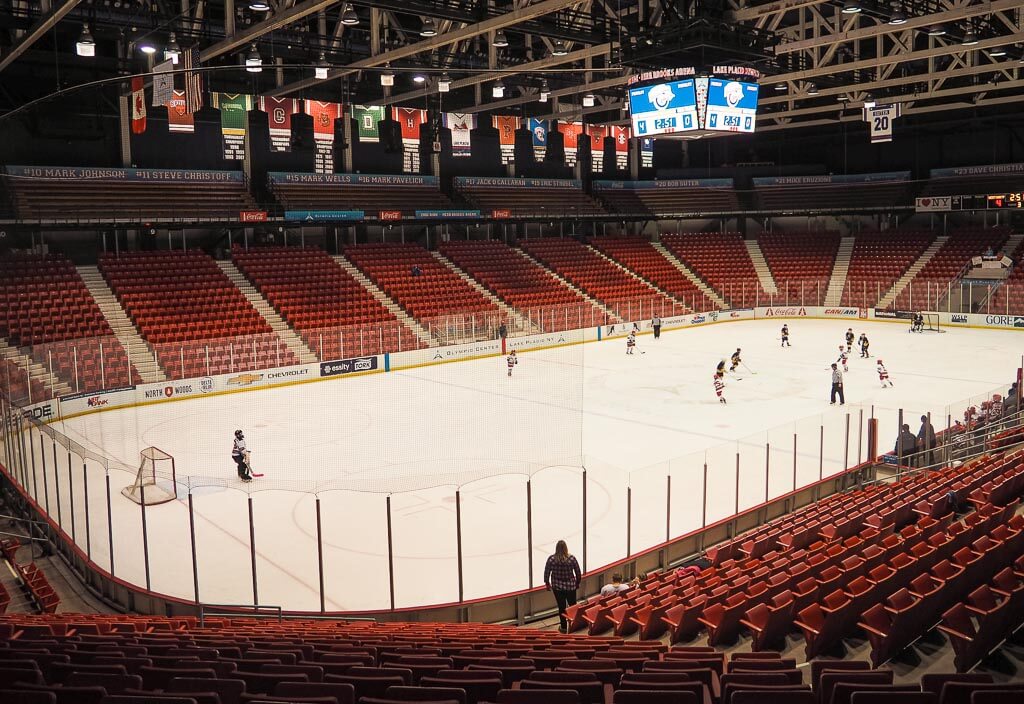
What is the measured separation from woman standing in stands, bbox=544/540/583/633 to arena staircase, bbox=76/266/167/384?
722 inches

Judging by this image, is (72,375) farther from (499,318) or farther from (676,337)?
(676,337)

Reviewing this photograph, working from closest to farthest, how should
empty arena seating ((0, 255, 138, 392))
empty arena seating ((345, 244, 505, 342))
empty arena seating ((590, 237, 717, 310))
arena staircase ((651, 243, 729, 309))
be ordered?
empty arena seating ((0, 255, 138, 392)) < empty arena seating ((345, 244, 505, 342)) < empty arena seating ((590, 237, 717, 310)) < arena staircase ((651, 243, 729, 309))

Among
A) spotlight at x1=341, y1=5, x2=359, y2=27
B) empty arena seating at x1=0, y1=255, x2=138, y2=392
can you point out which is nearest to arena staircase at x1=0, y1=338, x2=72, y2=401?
empty arena seating at x1=0, y1=255, x2=138, y2=392

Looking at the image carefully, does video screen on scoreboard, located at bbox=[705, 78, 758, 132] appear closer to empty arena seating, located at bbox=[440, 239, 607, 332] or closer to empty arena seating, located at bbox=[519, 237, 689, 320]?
empty arena seating, located at bbox=[440, 239, 607, 332]

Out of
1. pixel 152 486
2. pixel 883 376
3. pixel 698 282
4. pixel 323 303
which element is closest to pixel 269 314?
pixel 323 303

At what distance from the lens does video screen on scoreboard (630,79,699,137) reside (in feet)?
63.6

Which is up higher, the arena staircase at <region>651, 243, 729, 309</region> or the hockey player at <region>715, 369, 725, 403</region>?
the arena staircase at <region>651, 243, 729, 309</region>

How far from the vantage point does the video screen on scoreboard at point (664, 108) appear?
1938 cm

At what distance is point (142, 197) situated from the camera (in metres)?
32.9

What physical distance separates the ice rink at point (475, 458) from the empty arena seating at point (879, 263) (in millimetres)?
11409

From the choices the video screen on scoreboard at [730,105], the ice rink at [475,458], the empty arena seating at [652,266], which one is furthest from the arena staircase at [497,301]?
the video screen on scoreboard at [730,105]

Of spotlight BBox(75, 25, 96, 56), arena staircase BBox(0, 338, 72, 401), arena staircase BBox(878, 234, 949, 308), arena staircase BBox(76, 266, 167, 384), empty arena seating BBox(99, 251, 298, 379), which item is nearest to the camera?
arena staircase BBox(0, 338, 72, 401)

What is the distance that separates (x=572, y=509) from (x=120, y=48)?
23937mm

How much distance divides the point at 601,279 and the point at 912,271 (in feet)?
57.2
